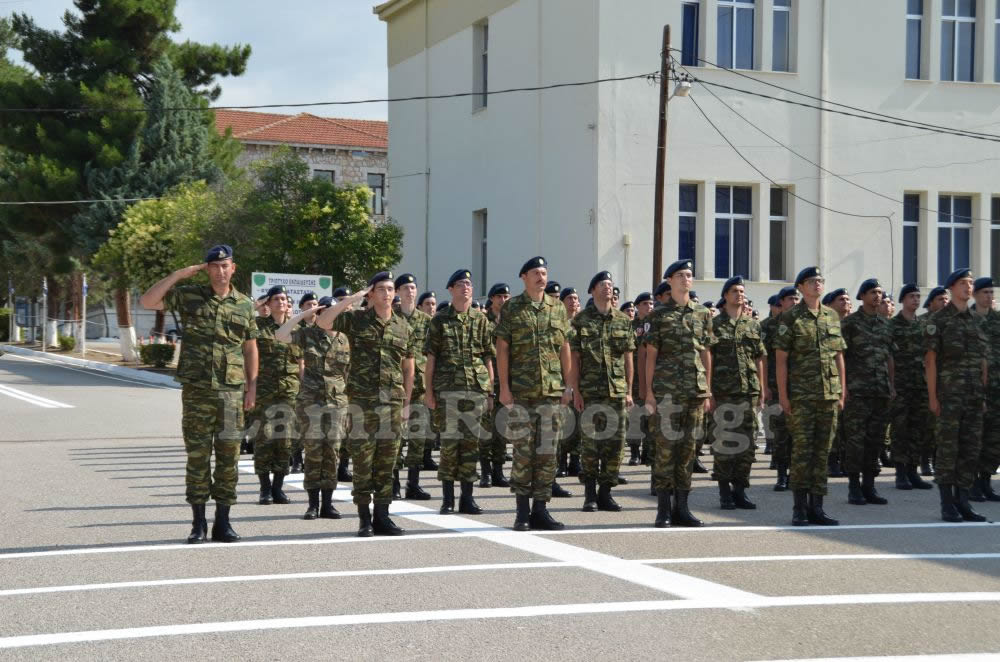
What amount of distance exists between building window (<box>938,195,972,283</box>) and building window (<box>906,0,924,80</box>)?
317 cm

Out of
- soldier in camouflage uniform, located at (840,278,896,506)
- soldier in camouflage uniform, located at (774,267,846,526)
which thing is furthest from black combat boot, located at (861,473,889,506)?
soldier in camouflage uniform, located at (774,267,846,526)

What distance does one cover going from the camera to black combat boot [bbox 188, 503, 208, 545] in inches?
339

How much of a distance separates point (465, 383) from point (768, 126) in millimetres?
18717

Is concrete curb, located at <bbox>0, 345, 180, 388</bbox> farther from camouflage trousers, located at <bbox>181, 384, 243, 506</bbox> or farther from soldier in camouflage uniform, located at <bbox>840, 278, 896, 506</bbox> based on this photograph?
camouflage trousers, located at <bbox>181, 384, 243, 506</bbox>

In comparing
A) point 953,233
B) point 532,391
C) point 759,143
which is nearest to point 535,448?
point 532,391

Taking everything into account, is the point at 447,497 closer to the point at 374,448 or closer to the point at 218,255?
the point at 374,448

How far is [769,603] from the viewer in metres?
6.50

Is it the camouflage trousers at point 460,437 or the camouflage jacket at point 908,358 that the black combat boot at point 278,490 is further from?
the camouflage jacket at point 908,358

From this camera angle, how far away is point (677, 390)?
377 inches

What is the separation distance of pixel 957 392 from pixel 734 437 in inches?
78.0

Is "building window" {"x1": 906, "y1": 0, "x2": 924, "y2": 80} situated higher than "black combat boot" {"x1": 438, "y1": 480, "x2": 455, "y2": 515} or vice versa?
"building window" {"x1": 906, "y1": 0, "x2": 924, "y2": 80}

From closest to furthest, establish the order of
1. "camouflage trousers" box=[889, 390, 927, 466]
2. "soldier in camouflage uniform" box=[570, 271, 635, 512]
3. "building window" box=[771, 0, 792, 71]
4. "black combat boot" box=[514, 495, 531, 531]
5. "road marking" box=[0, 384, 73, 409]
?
1. "black combat boot" box=[514, 495, 531, 531]
2. "soldier in camouflage uniform" box=[570, 271, 635, 512]
3. "camouflage trousers" box=[889, 390, 927, 466]
4. "road marking" box=[0, 384, 73, 409]
5. "building window" box=[771, 0, 792, 71]

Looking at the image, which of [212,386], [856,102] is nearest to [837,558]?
[212,386]

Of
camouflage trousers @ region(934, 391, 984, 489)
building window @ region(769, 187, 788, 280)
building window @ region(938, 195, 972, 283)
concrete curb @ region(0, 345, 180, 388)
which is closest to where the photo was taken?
camouflage trousers @ region(934, 391, 984, 489)
